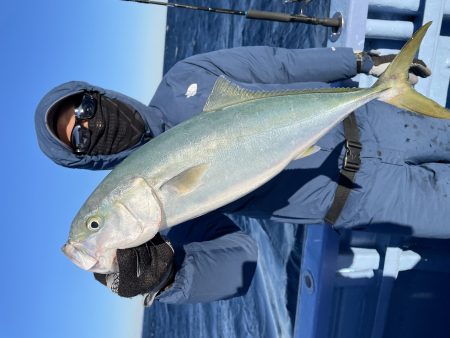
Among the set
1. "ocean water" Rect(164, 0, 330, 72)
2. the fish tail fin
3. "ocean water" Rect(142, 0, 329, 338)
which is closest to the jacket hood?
the fish tail fin

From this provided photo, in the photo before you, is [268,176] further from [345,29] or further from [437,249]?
[437,249]

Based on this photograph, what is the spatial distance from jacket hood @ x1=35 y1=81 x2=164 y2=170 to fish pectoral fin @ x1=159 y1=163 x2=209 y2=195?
0.78 metres

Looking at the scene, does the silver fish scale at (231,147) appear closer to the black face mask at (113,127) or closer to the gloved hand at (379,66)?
the black face mask at (113,127)

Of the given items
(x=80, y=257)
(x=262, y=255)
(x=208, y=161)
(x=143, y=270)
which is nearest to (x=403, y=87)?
(x=208, y=161)

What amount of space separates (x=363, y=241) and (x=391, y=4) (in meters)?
2.06

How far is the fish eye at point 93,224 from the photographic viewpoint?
1886mm

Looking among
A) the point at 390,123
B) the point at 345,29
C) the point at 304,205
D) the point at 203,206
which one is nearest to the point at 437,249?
the point at 390,123

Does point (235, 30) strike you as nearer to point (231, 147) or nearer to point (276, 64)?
point (276, 64)

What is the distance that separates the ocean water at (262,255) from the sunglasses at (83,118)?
122 inches

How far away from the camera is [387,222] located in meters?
2.76

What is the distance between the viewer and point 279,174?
2525mm

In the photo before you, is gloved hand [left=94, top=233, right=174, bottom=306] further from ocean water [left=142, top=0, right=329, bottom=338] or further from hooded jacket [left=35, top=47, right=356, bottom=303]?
ocean water [left=142, top=0, right=329, bottom=338]

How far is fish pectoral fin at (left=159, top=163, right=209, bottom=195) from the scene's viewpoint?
5.95 feet

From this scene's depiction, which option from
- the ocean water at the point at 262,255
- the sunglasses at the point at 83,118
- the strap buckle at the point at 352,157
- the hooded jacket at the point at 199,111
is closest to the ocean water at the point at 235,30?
the ocean water at the point at 262,255
